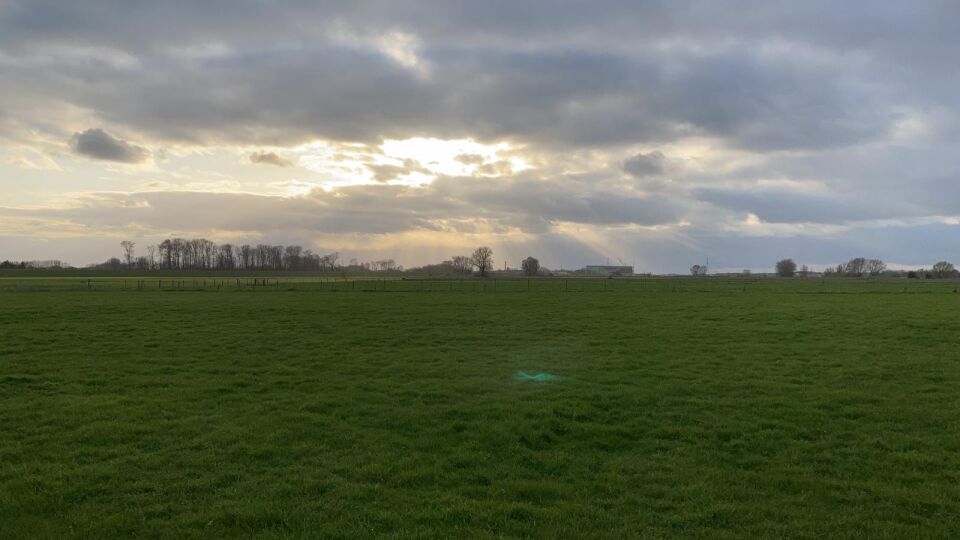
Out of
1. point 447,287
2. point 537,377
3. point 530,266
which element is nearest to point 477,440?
point 537,377

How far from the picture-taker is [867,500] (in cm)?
712

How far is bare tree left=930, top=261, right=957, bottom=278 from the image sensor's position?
158125 mm

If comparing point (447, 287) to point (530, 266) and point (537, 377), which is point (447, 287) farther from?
point (530, 266)

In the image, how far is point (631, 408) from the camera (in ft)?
38.2

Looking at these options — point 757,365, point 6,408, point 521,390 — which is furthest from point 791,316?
point 6,408

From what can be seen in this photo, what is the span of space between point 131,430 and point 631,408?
9.19 m

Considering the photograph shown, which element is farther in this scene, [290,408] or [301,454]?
[290,408]

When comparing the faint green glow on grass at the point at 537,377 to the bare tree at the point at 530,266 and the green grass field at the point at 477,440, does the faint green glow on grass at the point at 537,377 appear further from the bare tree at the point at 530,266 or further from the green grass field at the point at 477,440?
the bare tree at the point at 530,266

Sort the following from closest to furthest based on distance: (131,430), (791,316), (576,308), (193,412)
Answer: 1. (131,430)
2. (193,412)
3. (791,316)
4. (576,308)

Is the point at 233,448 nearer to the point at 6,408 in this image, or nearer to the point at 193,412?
the point at 193,412

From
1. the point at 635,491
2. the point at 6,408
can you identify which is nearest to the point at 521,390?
the point at 635,491

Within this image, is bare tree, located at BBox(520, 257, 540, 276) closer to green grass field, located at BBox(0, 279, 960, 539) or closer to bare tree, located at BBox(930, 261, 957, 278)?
bare tree, located at BBox(930, 261, 957, 278)

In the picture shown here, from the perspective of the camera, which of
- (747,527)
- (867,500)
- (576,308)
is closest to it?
(747,527)

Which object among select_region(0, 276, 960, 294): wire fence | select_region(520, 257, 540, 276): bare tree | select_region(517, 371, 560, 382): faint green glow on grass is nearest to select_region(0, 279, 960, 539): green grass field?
select_region(517, 371, 560, 382): faint green glow on grass
